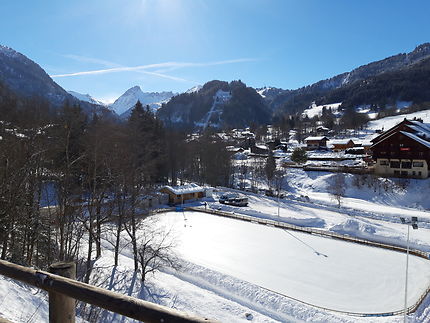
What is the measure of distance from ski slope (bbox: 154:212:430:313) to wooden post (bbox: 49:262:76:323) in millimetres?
16362

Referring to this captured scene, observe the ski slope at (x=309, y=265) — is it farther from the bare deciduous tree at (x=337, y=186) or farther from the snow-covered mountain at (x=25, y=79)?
the snow-covered mountain at (x=25, y=79)

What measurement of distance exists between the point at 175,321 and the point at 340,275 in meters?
20.3

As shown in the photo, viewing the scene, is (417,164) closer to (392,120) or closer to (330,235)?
(330,235)

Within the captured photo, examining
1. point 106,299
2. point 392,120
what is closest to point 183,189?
point 106,299

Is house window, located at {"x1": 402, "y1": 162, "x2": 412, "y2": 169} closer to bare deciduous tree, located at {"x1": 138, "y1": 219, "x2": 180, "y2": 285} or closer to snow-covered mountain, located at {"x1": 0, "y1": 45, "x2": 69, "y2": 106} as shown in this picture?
bare deciduous tree, located at {"x1": 138, "y1": 219, "x2": 180, "y2": 285}

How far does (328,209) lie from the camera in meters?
36.6

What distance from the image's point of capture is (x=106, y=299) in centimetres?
205

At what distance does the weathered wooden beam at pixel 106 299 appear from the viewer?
5.89 feet

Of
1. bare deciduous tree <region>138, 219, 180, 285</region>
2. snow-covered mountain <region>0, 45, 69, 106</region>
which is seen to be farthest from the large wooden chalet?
snow-covered mountain <region>0, 45, 69, 106</region>

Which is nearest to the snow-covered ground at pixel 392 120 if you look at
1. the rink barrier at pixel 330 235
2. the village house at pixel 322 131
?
the village house at pixel 322 131

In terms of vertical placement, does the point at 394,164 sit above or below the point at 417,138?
below

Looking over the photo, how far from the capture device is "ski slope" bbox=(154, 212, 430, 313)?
55.2ft

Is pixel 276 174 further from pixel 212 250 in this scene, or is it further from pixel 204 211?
pixel 212 250

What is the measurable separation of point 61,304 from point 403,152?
51429 mm
